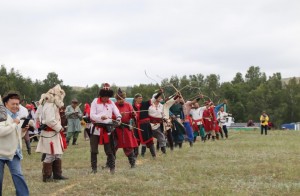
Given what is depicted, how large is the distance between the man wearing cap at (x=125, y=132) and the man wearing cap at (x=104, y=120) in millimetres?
440

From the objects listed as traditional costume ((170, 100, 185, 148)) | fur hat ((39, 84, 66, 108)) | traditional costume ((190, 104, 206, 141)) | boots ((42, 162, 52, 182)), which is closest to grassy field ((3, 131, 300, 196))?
boots ((42, 162, 52, 182))

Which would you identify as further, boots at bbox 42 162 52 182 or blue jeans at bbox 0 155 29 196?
boots at bbox 42 162 52 182

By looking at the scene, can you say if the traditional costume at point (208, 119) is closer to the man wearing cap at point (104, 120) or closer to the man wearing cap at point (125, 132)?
the man wearing cap at point (125, 132)

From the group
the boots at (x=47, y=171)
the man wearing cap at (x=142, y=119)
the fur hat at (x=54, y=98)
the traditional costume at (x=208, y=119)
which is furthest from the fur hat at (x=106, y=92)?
the traditional costume at (x=208, y=119)

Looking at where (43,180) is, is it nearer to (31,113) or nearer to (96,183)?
(96,183)

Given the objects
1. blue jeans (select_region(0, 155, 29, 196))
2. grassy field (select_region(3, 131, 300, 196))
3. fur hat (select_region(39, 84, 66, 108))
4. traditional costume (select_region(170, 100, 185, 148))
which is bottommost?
grassy field (select_region(3, 131, 300, 196))

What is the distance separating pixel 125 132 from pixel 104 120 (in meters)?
0.86

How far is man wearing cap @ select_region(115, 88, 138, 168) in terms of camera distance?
10547 mm

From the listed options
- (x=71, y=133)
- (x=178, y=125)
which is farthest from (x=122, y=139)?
(x=71, y=133)

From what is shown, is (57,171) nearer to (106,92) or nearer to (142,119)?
(106,92)

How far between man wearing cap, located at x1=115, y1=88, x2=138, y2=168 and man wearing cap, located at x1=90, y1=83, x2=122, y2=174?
1.44ft

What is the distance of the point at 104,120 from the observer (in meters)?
9.91

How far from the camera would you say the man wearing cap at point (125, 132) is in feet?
34.6

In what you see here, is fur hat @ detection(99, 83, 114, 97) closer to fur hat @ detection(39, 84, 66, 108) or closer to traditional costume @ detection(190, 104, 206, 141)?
fur hat @ detection(39, 84, 66, 108)
